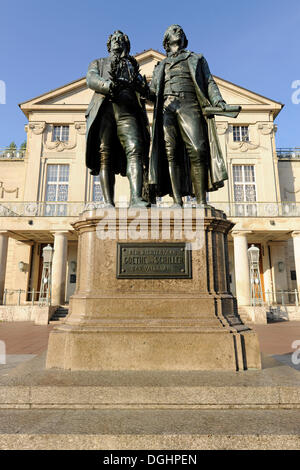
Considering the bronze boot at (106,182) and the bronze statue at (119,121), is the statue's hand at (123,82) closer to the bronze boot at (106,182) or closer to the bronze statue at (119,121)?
the bronze statue at (119,121)

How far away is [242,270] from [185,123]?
48.2 ft

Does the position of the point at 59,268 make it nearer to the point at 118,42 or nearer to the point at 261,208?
the point at 261,208

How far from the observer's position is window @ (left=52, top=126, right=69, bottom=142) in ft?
76.6

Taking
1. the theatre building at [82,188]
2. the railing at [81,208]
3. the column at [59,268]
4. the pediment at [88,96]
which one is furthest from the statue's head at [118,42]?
the pediment at [88,96]

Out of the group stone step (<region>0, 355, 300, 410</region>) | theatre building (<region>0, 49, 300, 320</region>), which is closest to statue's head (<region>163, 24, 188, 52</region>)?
stone step (<region>0, 355, 300, 410</region>)

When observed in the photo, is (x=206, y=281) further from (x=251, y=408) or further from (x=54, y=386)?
(x=54, y=386)

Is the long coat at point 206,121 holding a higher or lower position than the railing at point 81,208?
lower

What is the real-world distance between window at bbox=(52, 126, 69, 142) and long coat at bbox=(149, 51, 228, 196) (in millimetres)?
21254

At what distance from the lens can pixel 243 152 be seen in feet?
75.2

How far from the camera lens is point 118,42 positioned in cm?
359

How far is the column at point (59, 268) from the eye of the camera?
17.0 metres

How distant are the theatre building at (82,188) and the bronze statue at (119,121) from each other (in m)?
14.3

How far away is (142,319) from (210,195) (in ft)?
63.3
